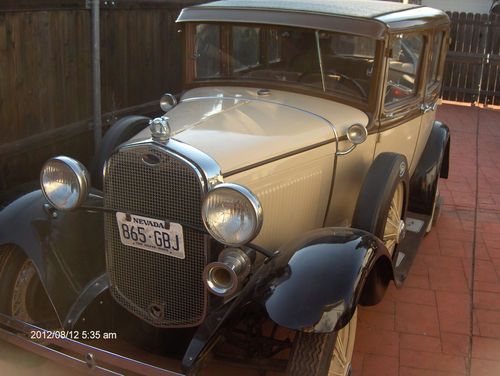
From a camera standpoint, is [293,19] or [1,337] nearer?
[1,337]

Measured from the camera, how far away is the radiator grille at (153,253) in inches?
105

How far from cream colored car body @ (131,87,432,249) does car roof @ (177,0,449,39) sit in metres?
0.41

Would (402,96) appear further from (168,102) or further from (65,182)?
(65,182)

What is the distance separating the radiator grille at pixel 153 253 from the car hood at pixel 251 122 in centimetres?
20

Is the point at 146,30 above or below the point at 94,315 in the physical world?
above

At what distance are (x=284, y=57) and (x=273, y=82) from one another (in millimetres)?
159

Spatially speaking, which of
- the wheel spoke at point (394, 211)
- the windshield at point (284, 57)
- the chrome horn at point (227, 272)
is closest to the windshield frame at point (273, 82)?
the windshield at point (284, 57)

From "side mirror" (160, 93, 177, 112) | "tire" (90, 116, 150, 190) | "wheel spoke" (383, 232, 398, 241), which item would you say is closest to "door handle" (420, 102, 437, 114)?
"wheel spoke" (383, 232, 398, 241)

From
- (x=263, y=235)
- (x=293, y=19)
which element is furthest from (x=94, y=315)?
(x=293, y=19)

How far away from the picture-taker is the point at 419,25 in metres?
3.90

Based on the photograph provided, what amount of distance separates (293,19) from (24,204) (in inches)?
69.1

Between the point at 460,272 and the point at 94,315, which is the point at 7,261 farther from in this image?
the point at 460,272

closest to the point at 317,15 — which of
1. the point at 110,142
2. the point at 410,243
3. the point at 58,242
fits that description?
the point at 110,142

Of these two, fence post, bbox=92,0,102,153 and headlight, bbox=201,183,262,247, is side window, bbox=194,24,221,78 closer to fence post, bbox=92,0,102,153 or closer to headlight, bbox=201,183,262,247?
fence post, bbox=92,0,102,153
